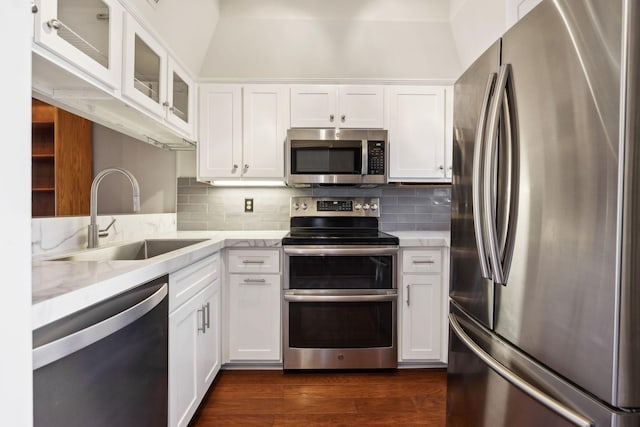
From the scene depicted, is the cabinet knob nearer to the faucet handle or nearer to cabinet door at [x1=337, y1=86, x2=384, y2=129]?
the faucet handle

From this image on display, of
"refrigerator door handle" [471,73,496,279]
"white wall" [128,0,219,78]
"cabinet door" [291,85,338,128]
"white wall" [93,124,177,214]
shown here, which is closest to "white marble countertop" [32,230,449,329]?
"white wall" [93,124,177,214]

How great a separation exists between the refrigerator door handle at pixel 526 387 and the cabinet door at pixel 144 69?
1752 mm

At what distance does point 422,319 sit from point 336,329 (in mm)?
604

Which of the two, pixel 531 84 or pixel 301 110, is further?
pixel 301 110

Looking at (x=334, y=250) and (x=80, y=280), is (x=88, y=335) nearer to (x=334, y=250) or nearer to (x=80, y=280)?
(x=80, y=280)

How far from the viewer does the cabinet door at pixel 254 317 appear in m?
2.15

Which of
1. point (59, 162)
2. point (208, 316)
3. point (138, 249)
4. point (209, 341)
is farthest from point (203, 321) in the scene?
point (59, 162)

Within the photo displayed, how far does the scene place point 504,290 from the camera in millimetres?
931

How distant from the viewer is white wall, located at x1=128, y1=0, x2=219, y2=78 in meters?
1.69

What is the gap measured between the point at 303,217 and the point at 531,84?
202 cm

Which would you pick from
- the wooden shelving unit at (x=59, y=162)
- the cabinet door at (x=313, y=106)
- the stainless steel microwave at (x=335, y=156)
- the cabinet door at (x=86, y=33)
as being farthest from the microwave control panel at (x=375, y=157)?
the wooden shelving unit at (x=59, y=162)
